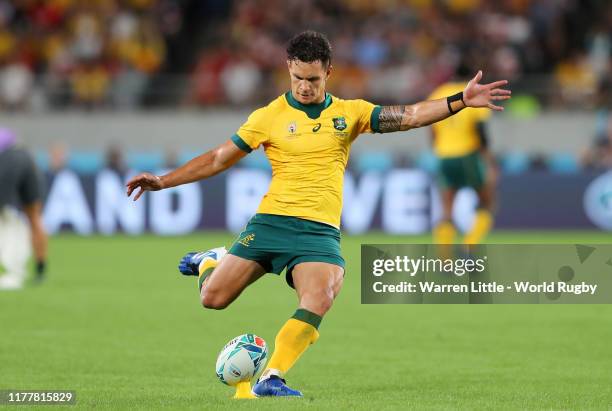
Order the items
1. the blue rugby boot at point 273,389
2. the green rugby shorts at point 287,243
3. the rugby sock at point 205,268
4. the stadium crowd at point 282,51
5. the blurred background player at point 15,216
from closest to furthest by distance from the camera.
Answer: the blue rugby boot at point 273,389
the green rugby shorts at point 287,243
the rugby sock at point 205,268
the blurred background player at point 15,216
the stadium crowd at point 282,51

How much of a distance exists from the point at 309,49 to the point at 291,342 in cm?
174

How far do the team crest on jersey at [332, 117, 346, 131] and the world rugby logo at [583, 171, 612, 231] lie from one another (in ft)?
51.3

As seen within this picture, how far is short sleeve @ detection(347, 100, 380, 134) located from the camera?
8117mm

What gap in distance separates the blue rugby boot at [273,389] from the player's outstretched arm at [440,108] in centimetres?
172

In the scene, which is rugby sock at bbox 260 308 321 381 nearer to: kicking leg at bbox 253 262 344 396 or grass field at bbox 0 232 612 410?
kicking leg at bbox 253 262 344 396

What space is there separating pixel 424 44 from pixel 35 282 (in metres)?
12.2

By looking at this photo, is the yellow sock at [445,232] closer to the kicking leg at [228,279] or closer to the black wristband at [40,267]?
the black wristband at [40,267]

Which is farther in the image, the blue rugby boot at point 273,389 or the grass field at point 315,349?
the grass field at point 315,349

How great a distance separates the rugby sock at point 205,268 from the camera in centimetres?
855

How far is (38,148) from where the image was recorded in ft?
84.5

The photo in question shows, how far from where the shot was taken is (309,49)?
7797 millimetres

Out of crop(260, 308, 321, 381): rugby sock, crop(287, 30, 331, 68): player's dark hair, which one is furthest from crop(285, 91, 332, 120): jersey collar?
crop(260, 308, 321, 381): rugby sock

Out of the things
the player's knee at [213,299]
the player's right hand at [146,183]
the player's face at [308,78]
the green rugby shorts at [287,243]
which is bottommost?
the player's knee at [213,299]

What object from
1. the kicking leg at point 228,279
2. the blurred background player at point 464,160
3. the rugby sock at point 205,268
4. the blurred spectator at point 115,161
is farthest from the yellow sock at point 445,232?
the blurred spectator at point 115,161
